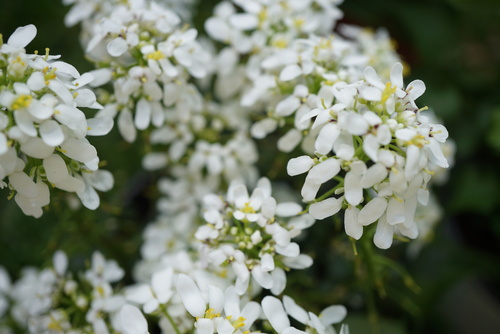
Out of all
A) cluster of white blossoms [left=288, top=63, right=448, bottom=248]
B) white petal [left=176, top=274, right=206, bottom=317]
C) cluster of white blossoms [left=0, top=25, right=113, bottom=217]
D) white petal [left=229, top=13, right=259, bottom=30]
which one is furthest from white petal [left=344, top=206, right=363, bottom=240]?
white petal [left=229, top=13, right=259, bottom=30]

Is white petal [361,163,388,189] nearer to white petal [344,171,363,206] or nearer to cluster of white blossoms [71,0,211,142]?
white petal [344,171,363,206]

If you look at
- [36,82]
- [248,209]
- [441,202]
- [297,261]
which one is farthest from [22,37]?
[441,202]

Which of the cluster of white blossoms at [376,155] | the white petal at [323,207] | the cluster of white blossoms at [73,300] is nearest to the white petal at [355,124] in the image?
the cluster of white blossoms at [376,155]

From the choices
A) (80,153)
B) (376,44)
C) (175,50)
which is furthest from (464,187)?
(80,153)

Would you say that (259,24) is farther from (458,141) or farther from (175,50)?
(458,141)

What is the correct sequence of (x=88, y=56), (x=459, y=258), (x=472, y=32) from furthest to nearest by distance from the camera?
(x=472, y=32)
(x=459, y=258)
(x=88, y=56)

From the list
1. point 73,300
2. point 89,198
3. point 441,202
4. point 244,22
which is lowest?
point 441,202

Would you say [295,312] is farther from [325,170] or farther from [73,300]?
[73,300]

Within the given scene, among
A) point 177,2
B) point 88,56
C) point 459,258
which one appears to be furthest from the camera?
point 459,258
